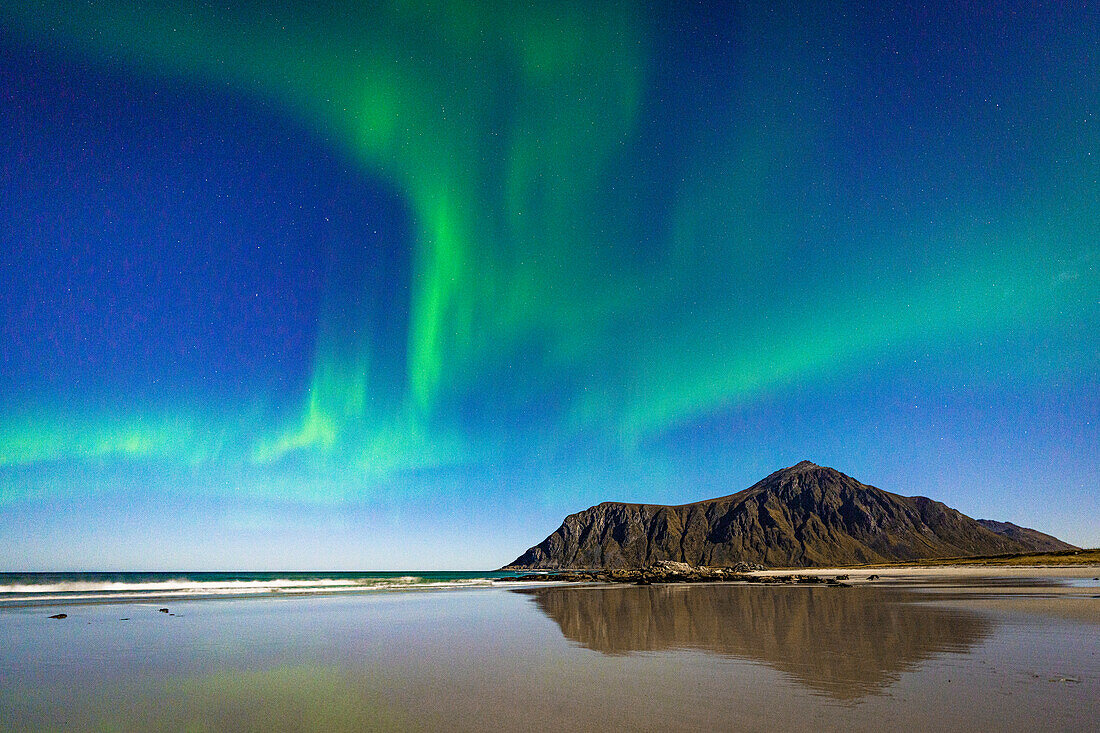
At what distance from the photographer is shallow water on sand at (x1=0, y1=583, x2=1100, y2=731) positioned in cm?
938

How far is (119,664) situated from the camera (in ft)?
52.2

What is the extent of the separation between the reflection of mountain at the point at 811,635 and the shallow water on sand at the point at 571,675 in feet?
0.38

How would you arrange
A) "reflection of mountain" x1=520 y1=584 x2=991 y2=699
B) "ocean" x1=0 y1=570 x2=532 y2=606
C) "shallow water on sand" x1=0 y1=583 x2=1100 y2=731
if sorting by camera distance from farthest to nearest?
"ocean" x1=0 y1=570 x2=532 y2=606
"reflection of mountain" x1=520 y1=584 x2=991 y2=699
"shallow water on sand" x1=0 y1=583 x2=1100 y2=731

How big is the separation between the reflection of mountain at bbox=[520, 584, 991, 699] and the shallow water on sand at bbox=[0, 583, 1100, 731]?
116mm

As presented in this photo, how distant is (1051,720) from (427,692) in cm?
1135

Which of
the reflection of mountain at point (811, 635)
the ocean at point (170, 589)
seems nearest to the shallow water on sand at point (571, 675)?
the reflection of mountain at point (811, 635)

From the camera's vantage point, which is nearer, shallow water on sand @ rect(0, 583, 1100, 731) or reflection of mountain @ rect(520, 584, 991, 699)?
shallow water on sand @ rect(0, 583, 1100, 731)

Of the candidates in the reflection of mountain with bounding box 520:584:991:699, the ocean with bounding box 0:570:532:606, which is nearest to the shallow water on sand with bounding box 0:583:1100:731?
the reflection of mountain with bounding box 520:584:991:699

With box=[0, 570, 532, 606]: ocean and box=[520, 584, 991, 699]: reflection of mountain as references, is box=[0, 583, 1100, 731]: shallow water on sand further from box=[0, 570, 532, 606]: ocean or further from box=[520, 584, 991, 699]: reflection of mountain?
box=[0, 570, 532, 606]: ocean

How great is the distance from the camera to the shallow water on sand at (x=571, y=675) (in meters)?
9.38

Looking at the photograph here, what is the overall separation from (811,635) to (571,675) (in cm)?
1112

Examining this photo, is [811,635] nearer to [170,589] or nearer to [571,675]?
[571,675]

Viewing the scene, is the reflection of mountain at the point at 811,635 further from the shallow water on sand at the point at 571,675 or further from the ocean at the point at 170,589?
the ocean at the point at 170,589

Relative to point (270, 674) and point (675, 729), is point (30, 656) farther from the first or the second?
point (675, 729)
